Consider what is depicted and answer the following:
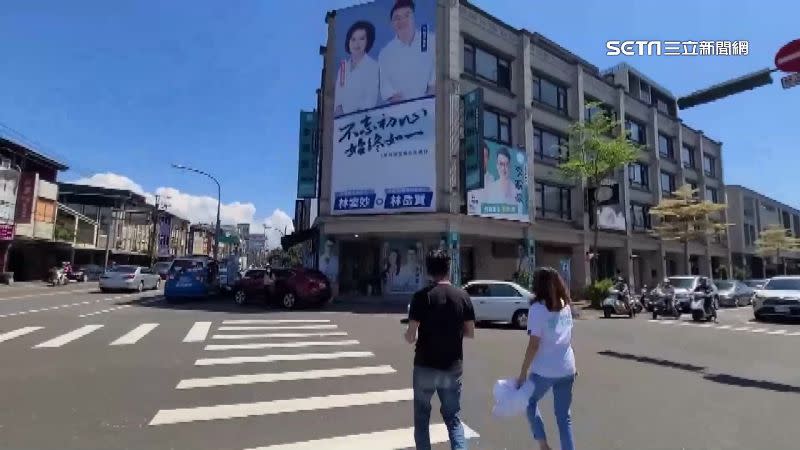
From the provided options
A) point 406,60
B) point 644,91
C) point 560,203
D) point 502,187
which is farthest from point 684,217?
point 406,60

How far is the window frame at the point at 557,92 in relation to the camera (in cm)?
3009

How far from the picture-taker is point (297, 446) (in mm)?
4727

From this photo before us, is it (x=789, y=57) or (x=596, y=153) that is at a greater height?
(x=596, y=153)

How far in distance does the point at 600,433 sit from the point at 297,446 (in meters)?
3.11

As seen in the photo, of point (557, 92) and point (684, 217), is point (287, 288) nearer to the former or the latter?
point (557, 92)

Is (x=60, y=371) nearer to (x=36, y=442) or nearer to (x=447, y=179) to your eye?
(x=36, y=442)

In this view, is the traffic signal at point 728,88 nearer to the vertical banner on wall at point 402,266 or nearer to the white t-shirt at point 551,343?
the white t-shirt at point 551,343

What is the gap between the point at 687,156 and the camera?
4734cm

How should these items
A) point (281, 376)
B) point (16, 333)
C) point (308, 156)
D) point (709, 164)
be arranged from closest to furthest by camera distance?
point (281, 376) → point (16, 333) → point (308, 156) → point (709, 164)

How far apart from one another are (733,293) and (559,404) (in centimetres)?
2884

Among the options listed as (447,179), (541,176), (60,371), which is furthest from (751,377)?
(541,176)

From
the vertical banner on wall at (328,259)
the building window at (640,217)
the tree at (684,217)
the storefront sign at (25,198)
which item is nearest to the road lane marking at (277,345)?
the vertical banner on wall at (328,259)

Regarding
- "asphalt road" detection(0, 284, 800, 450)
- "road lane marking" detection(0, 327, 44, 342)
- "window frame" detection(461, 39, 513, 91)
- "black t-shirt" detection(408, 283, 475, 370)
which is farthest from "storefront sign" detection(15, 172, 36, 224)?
"black t-shirt" detection(408, 283, 475, 370)

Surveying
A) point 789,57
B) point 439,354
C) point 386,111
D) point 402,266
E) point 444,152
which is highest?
point 386,111
